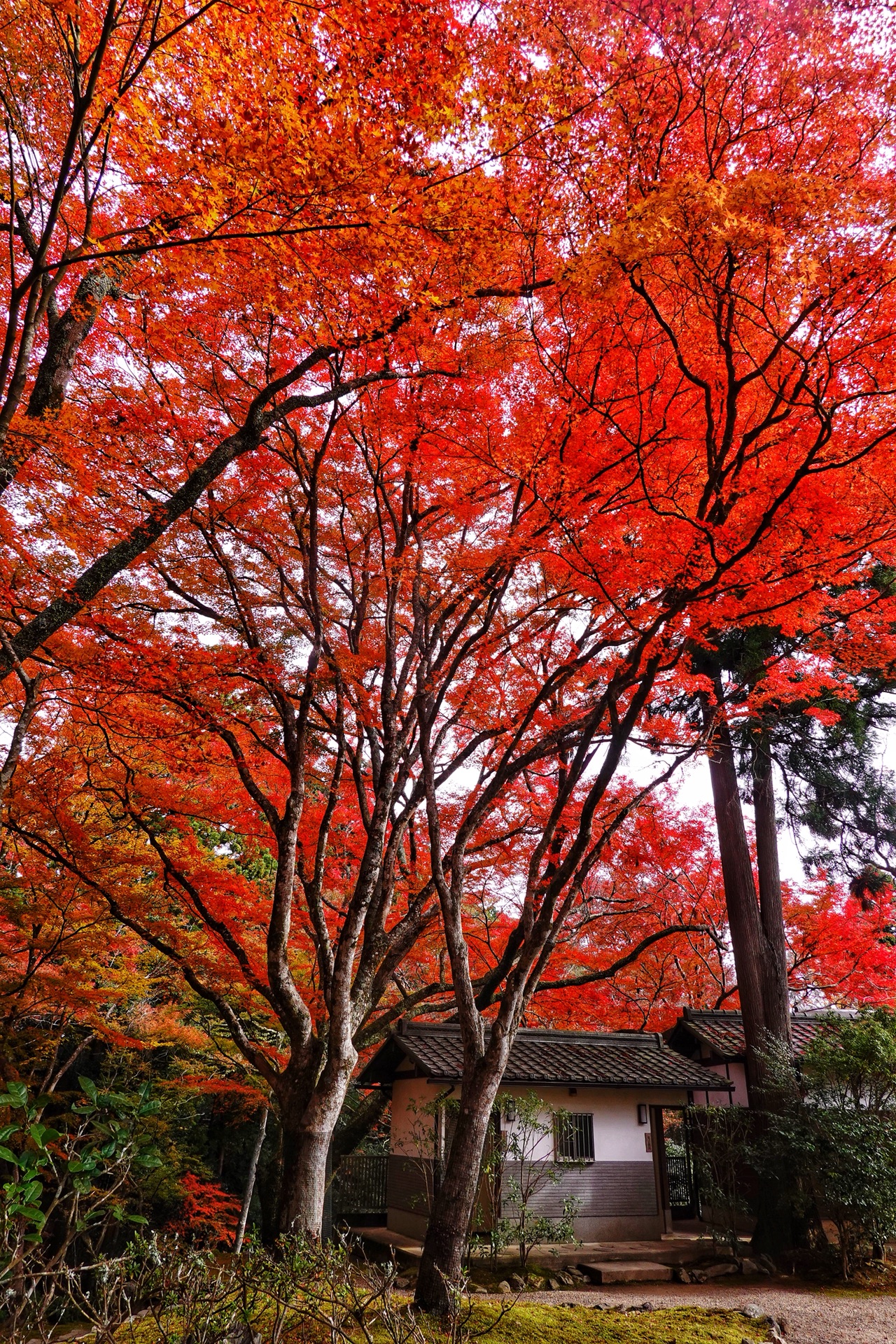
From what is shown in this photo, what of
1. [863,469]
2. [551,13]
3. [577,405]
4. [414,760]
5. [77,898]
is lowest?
[77,898]

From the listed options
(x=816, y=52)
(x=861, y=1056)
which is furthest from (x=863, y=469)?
(x=861, y=1056)

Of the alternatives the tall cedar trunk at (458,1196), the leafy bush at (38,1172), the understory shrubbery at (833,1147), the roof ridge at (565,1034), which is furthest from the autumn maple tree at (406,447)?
the leafy bush at (38,1172)

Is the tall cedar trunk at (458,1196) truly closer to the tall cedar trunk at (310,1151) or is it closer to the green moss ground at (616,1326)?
the green moss ground at (616,1326)

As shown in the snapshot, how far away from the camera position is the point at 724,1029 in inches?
603

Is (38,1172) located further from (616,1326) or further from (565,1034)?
(565,1034)

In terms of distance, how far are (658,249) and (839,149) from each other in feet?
4.80

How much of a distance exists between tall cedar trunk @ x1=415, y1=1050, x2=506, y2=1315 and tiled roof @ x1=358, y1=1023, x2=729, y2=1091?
5385mm

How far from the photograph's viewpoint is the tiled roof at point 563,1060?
12250 millimetres

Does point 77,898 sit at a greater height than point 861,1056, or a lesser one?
greater

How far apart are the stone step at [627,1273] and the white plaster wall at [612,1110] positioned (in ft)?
6.69

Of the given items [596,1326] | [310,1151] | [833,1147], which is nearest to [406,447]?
[310,1151]

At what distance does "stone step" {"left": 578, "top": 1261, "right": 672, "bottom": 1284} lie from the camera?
10117 millimetres

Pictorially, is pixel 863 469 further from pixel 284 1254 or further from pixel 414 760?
pixel 284 1254

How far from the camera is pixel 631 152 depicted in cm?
576
